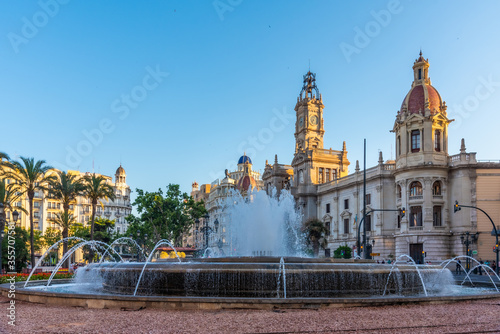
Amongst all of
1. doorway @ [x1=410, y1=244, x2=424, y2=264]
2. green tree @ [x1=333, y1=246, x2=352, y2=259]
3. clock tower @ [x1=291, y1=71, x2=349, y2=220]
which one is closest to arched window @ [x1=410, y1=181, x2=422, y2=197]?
doorway @ [x1=410, y1=244, x2=424, y2=264]

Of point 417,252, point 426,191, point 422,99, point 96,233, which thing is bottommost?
point 417,252

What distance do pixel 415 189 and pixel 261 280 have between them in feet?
121

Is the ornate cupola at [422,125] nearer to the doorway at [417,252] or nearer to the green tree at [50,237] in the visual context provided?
the doorway at [417,252]

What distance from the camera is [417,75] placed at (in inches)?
1970

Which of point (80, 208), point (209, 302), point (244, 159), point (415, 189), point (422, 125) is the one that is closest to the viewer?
point (209, 302)

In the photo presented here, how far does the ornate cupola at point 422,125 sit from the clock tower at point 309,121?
73.0 feet

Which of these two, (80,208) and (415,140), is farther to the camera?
(80,208)

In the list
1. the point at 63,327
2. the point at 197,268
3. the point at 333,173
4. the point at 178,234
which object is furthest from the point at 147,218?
the point at 63,327

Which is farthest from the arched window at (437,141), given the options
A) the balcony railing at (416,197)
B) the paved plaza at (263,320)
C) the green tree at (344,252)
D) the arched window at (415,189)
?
the paved plaza at (263,320)

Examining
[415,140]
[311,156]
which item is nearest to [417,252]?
[415,140]

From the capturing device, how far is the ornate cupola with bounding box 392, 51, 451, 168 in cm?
4666

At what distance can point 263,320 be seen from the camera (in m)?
10.3

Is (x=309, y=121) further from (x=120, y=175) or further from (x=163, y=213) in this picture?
(x=120, y=175)

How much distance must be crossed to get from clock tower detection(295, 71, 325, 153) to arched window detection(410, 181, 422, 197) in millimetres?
23894
